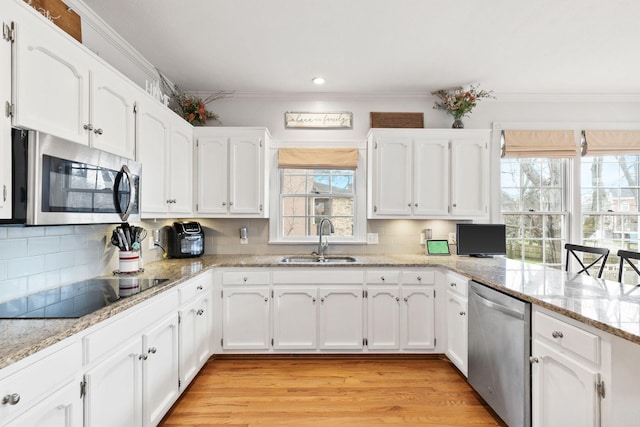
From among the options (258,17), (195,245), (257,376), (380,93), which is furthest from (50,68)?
(380,93)

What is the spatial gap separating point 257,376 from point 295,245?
134 cm

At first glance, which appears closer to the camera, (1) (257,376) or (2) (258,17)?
(2) (258,17)

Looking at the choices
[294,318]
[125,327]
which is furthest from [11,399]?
[294,318]

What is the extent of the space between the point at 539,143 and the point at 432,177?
4.36 feet

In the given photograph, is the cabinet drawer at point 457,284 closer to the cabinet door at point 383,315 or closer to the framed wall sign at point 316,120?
the cabinet door at point 383,315

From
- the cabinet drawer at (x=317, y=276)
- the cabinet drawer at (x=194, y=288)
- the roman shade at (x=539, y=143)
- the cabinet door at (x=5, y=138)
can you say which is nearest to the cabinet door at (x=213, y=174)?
the cabinet drawer at (x=194, y=288)

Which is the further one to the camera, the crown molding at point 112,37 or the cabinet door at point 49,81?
the crown molding at point 112,37

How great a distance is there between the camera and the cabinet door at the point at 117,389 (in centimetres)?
129

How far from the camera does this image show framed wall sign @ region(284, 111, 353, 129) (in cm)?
346

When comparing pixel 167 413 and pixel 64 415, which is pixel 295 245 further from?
pixel 64 415

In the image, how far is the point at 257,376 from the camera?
2547 millimetres

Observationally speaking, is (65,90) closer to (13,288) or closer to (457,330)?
(13,288)

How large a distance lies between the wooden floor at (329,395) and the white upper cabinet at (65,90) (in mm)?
1765

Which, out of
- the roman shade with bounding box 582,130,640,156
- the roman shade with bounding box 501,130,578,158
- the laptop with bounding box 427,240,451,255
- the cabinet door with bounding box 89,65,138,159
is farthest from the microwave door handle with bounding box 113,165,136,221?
the roman shade with bounding box 582,130,640,156
